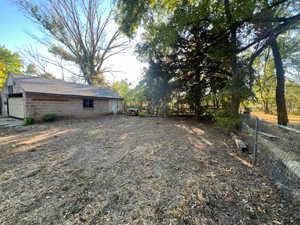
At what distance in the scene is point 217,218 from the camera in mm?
1707

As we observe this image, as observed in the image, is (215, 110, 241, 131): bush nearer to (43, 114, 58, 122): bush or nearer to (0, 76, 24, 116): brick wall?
(43, 114, 58, 122): bush

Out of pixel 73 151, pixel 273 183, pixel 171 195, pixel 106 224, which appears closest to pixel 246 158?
pixel 273 183

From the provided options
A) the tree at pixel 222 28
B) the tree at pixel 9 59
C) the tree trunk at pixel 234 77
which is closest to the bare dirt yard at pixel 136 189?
the tree trunk at pixel 234 77

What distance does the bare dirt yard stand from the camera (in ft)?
5.65

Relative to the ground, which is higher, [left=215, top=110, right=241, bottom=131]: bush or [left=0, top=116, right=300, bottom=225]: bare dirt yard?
[left=215, top=110, right=241, bottom=131]: bush

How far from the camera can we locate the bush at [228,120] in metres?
5.44

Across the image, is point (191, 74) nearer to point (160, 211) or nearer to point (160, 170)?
point (160, 170)

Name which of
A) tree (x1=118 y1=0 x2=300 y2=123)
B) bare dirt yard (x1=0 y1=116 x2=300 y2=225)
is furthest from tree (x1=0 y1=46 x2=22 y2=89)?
bare dirt yard (x1=0 y1=116 x2=300 y2=225)

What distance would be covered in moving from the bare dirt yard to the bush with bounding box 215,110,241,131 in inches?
71.6

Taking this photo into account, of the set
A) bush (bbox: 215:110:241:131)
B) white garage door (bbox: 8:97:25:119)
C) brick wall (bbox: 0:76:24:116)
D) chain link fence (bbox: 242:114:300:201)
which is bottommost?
chain link fence (bbox: 242:114:300:201)

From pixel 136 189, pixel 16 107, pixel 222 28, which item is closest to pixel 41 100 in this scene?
pixel 16 107

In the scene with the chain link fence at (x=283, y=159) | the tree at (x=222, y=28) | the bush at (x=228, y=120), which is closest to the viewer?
the chain link fence at (x=283, y=159)

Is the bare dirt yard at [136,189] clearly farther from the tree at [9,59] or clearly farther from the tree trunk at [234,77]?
the tree at [9,59]

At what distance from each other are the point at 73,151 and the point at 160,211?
11.5 ft
